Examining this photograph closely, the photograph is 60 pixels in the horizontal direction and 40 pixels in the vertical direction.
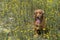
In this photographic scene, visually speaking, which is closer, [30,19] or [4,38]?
[4,38]

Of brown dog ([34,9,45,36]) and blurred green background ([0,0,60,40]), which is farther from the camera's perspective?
brown dog ([34,9,45,36])

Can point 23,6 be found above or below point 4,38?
above

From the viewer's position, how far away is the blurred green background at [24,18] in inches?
217

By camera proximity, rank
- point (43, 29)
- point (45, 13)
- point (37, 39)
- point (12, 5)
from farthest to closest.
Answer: point (12, 5) → point (45, 13) → point (43, 29) → point (37, 39)

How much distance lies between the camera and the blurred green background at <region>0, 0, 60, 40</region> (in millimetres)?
5512

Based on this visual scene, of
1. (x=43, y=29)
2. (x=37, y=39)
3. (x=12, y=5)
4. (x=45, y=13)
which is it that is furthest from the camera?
(x=12, y=5)

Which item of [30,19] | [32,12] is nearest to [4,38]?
[30,19]

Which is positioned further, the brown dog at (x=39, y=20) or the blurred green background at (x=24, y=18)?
the brown dog at (x=39, y=20)

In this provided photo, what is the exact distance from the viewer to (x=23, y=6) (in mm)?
6684

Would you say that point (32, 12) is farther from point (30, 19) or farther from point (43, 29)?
point (43, 29)

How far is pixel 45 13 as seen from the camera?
6555 millimetres

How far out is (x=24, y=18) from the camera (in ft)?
20.5

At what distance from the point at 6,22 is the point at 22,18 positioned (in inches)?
27.4

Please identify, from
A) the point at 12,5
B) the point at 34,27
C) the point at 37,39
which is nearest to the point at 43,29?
the point at 34,27
